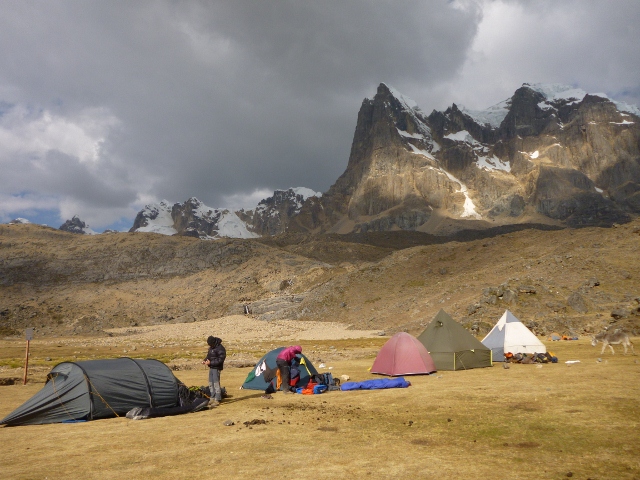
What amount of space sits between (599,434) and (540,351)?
14582 mm

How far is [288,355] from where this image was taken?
17.1 meters

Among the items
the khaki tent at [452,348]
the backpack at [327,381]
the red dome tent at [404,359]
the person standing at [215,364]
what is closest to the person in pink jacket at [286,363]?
the backpack at [327,381]

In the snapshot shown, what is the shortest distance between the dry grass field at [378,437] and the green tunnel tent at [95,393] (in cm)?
64

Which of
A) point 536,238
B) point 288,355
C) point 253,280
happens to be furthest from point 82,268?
point 288,355

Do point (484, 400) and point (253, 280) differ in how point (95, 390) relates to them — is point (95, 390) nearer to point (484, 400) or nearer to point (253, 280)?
point (484, 400)

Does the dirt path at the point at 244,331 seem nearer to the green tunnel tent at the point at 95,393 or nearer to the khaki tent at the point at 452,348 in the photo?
the khaki tent at the point at 452,348

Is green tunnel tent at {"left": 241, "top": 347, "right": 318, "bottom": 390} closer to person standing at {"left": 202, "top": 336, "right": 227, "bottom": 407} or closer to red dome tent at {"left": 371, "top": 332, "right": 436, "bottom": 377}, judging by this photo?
person standing at {"left": 202, "top": 336, "right": 227, "bottom": 407}

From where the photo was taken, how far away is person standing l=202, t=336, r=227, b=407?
1523 cm

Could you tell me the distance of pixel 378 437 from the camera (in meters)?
10.2

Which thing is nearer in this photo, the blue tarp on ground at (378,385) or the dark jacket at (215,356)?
the dark jacket at (215,356)

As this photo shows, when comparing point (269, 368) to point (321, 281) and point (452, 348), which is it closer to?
point (452, 348)

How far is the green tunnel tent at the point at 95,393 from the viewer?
13.2m

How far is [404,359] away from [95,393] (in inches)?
489

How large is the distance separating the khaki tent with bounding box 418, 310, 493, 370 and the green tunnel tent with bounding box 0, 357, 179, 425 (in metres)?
12.4
